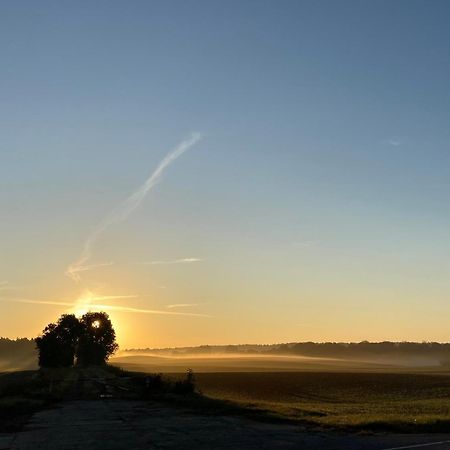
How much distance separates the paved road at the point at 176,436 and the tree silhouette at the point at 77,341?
94.1m

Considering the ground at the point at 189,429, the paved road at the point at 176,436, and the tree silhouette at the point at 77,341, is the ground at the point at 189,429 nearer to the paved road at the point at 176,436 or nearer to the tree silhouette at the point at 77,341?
the paved road at the point at 176,436

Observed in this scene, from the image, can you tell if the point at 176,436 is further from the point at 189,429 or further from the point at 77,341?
the point at 77,341

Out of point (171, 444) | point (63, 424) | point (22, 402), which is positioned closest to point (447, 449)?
point (171, 444)

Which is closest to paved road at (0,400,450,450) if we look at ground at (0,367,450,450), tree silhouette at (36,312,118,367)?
ground at (0,367,450,450)

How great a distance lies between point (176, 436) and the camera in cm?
2348

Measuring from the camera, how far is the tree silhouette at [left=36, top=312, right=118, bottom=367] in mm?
121500

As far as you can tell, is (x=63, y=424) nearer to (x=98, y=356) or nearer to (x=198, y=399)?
(x=198, y=399)

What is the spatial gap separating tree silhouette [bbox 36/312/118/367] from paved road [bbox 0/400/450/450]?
309ft

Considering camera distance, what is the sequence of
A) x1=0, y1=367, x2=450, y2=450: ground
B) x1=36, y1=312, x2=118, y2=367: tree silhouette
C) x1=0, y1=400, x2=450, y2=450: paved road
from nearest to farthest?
1. x1=0, y1=400, x2=450, y2=450: paved road
2. x1=0, y1=367, x2=450, y2=450: ground
3. x1=36, y1=312, x2=118, y2=367: tree silhouette

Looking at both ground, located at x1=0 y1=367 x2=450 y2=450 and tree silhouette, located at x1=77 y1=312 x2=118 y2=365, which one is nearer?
ground, located at x1=0 y1=367 x2=450 y2=450

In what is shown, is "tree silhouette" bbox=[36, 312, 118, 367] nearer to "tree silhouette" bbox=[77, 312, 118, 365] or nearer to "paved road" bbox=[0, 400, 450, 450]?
"tree silhouette" bbox=[77, 312, 118, 365]

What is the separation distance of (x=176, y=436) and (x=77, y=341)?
113 meters

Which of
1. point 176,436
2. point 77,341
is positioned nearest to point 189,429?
point 176,436

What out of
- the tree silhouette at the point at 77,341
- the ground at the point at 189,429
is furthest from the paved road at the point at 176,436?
the tree silhouette at the point at 77,341
